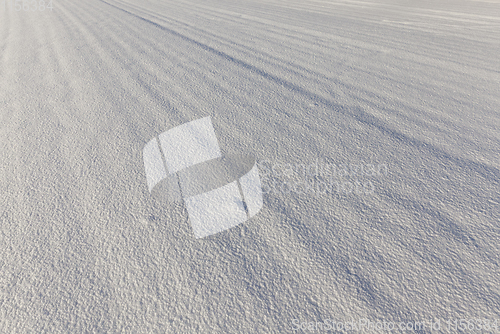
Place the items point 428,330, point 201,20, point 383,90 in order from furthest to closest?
1. point 201,20
2. point 383,90
3. point 428,330

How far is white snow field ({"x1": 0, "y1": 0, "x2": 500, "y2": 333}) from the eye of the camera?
1.62m

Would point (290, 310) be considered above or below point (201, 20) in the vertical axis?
below

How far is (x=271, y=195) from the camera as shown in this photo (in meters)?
2.35

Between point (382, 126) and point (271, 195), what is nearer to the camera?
point (271, 195)

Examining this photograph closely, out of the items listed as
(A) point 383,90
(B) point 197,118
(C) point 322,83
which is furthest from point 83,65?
(A) point 383,90

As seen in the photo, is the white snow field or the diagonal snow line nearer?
the white snow field

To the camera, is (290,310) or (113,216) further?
(113,216)

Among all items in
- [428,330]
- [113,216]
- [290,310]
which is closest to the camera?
[428,330]

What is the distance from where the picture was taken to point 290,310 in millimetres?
1572

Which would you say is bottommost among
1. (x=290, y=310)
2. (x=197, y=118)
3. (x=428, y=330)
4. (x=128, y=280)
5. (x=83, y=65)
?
(x=428, y=330)

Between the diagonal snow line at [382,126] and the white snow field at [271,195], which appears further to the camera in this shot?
the diagonal snow line at [382,126]

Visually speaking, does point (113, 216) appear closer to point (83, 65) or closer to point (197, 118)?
point (197, 118)

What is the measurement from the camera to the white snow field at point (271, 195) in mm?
1616

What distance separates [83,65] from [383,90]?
14.8 ft
